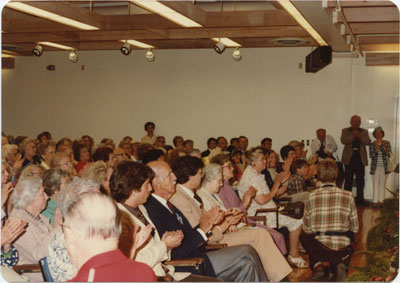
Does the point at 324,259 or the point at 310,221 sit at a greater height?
the point at 310,221

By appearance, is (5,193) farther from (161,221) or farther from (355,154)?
(355,154)

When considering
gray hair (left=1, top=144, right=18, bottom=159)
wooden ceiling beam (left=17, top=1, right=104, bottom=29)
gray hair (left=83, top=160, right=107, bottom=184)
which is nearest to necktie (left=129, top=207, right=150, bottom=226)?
gray hair (left=83, top=160, right=107, bottom=184)

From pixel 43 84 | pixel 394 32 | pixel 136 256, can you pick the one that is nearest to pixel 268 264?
pixel 136 256

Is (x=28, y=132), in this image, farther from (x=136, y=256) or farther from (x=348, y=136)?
(x=136, y=256)

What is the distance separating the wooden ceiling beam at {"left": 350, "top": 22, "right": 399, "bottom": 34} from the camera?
723cm

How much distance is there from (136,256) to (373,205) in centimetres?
850

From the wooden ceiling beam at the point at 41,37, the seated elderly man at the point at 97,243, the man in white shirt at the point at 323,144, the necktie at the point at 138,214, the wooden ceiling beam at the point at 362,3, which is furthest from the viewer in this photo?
the man in white shirt at the point at 323,144

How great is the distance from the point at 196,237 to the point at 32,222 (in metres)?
1.09

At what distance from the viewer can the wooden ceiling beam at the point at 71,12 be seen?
592cm

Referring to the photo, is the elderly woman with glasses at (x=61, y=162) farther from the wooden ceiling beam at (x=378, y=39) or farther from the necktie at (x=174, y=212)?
the wooden ceiling beam at (x=378, y=39)

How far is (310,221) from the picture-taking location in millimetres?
4984

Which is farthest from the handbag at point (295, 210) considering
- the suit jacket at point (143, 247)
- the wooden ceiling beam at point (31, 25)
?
the wooden ceiling beam at point (31, 25)

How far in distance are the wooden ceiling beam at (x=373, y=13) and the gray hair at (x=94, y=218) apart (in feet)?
15.9

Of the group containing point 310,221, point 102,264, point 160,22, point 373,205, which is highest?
point 160,22
